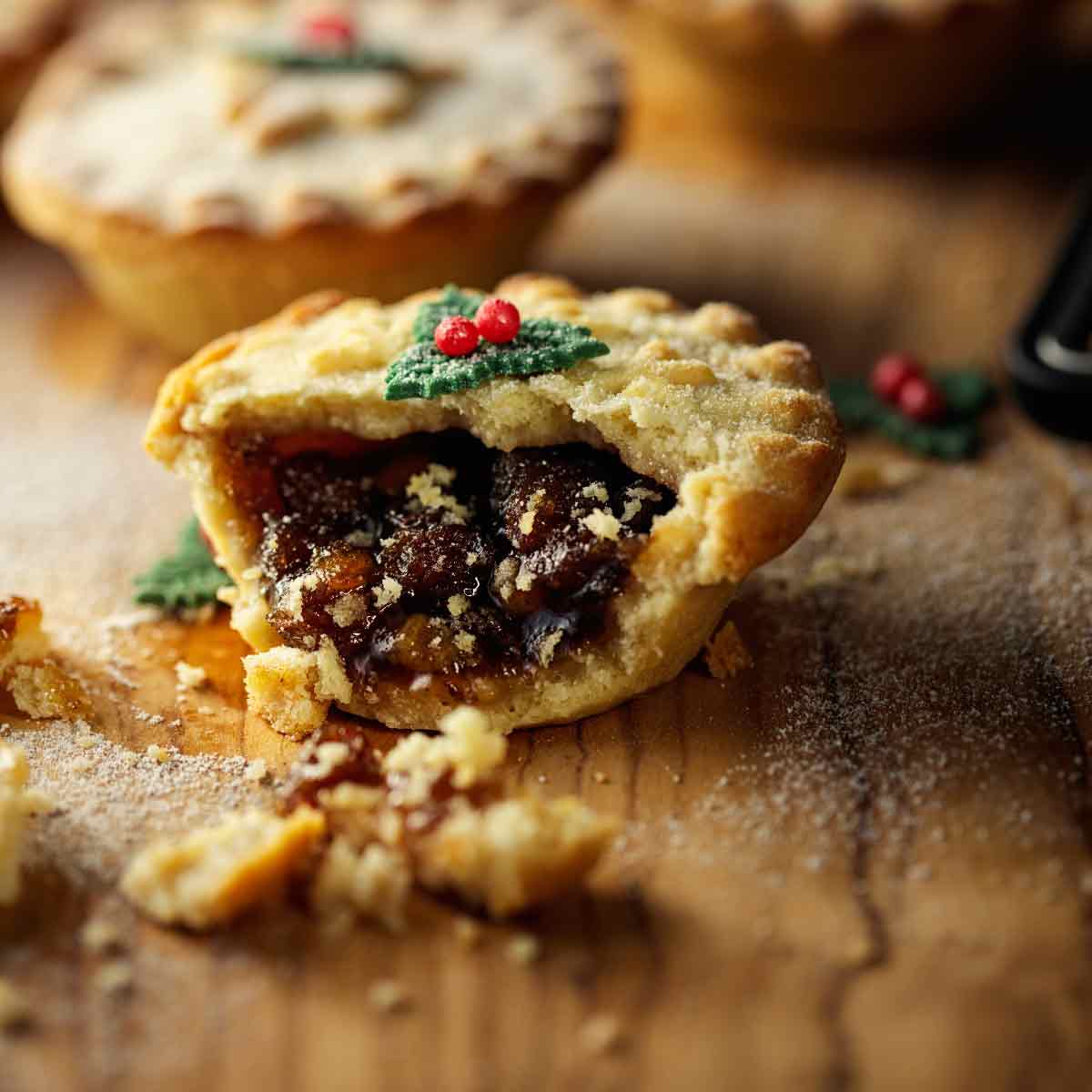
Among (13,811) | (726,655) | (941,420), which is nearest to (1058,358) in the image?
(941,420)

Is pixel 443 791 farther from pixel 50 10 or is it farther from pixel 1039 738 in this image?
pixel 50 10

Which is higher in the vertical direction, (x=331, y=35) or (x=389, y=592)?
(x=331, y=35)

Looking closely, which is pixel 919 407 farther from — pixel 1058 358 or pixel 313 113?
pixel 313 113

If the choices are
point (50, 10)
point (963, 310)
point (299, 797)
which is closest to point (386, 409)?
point (299, 797)

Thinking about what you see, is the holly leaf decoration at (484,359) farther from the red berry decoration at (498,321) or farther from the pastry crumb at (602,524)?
the pastry crumb at (602,524)

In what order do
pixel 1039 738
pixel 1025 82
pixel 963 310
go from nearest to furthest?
pixel 1039 738 < pixel 963 310 < pixel 1025 82

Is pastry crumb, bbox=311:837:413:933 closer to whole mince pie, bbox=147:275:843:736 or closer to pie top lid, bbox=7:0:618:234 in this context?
whole mince pie, bbox=147:275:843:736
